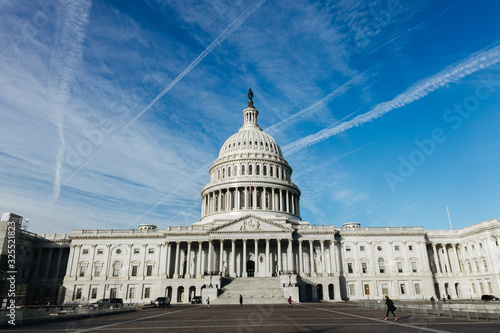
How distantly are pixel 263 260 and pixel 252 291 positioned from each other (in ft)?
53.0

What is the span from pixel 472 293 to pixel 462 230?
42.3 feet

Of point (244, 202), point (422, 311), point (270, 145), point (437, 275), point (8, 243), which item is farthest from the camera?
point (270, 145)

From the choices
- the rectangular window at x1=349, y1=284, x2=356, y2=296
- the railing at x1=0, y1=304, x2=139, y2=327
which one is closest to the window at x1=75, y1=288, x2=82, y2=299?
the railing at x1=0, y1=304, x2=139, y2=327

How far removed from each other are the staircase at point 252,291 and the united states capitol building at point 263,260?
3621 mm

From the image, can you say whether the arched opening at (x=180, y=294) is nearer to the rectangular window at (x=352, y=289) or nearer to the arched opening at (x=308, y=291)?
the arched opening at (x=308, y=291)

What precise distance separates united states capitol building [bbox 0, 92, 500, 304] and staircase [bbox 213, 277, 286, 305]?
362cm

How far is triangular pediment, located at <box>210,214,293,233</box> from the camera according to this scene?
226 feet

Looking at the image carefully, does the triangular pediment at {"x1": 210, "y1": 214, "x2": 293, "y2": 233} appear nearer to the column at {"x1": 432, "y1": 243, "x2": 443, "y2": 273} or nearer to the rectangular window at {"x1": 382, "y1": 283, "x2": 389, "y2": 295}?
the rectangular window at {"x1": 382, "y1": 283, "x2": 389, "y2": 295}

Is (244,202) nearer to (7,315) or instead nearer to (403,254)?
(403,254)

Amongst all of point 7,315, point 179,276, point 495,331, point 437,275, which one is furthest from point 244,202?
point 495,331

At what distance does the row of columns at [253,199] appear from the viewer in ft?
280

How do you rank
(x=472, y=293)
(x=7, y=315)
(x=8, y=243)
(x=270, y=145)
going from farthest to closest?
1. (x=270, y=145)
2. (x=472, y=293)
3. (x=8, y=243)
4. (x=7, y=315)

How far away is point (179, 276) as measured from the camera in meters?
69.4

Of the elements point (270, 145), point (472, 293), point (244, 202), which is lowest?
point (472, 293)
